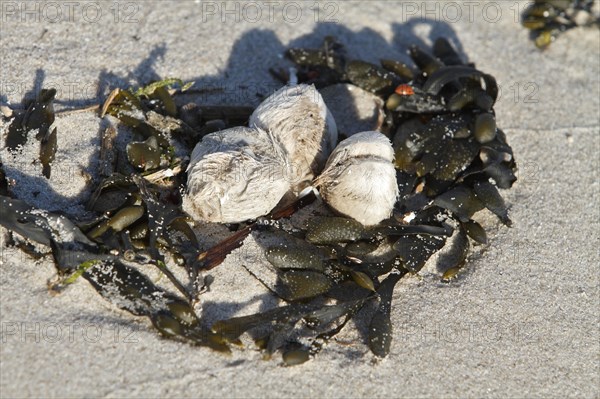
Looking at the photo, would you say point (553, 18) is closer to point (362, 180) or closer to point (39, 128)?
point (362, 180)

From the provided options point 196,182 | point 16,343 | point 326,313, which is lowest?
point 326,313

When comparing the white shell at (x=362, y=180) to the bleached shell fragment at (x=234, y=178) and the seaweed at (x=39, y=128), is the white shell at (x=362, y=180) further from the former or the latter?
the seaweed at (x=39, y=128)

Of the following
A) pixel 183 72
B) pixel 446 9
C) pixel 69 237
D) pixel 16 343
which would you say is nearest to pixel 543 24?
pixel 446 9

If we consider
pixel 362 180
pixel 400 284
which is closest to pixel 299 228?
pixel 362 180

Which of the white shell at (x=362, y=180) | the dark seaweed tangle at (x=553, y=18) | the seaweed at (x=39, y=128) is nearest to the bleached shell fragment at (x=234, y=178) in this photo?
the white shell at (x=362, y=180)

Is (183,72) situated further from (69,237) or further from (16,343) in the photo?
(16,343)

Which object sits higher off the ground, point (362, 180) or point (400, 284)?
point (362, 180)
